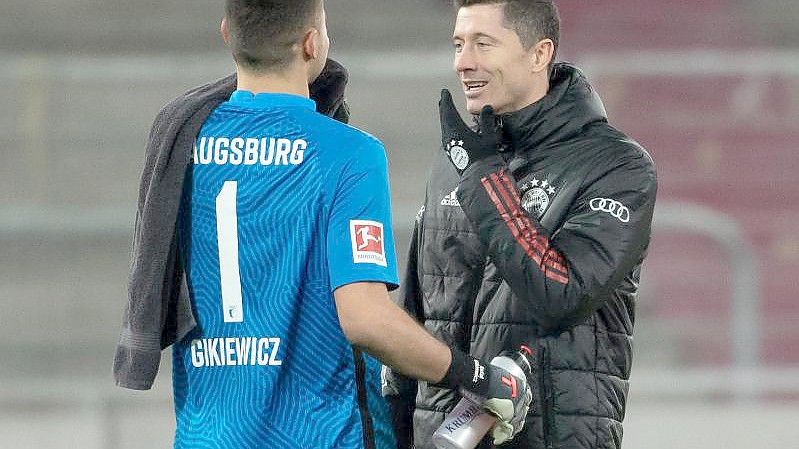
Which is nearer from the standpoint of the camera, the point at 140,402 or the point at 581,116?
the point at 581,116

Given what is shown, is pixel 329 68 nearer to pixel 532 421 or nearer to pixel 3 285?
pixel 532 421

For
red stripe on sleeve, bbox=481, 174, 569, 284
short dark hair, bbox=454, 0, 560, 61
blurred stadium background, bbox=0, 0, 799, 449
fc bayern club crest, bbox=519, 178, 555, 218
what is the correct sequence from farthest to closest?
blurred stadium background, bbox=0, 0, 799, 449
short dark hair, bbox=454, 0, 560, 61
fc bayern club crest, bbox=519, 178, 555, 218
red stripe on sleeve, bbox=481, 174, 569, 284

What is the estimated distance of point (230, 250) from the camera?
180 centimetres

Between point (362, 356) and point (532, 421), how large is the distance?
38cm

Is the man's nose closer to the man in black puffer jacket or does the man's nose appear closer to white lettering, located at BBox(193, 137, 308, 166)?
the man in black puffer jacket

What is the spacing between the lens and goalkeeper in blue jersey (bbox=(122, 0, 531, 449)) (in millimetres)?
1771

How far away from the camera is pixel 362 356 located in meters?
1.85

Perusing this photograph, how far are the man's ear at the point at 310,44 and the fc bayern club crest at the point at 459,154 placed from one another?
344mm

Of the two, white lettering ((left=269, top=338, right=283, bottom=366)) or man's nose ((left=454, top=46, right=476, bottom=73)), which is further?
man's nose ((left=454, top=46, right=476, bottom=73))

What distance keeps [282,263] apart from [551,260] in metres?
0.46

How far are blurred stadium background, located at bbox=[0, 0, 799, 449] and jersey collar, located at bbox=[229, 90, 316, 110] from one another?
323 cm

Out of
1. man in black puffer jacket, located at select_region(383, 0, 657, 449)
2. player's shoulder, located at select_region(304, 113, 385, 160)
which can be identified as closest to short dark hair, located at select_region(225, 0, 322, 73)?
player's shoulder, located at select_region(304, 113, 385, 160)

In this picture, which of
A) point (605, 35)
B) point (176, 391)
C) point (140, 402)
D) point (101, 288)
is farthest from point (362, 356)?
point (605, 35)

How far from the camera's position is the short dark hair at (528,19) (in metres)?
2.23
